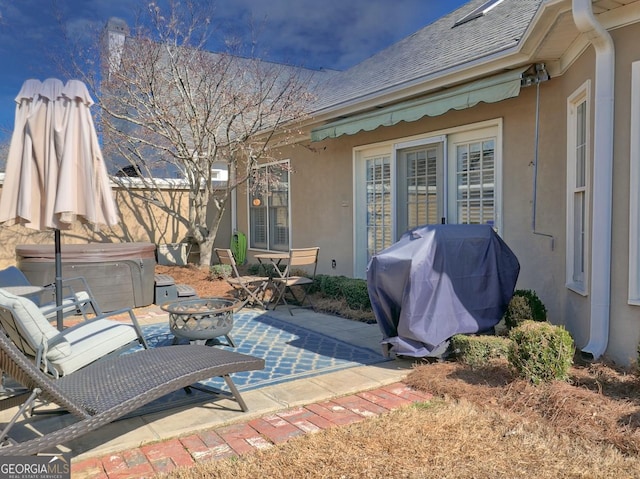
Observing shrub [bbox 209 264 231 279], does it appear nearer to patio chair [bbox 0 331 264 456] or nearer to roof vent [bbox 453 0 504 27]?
patio chair [bbox 0 331 264 456]

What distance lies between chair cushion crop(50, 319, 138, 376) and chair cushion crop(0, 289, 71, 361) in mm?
74

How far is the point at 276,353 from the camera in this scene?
5.36 metres

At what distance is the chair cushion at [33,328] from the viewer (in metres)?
3.45

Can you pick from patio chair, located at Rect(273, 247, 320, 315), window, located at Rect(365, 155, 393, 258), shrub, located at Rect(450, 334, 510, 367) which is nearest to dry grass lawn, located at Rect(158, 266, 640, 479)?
shrub, located at Rect(450, 334, 510, 367)

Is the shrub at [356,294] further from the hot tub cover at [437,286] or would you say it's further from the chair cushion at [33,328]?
the chair cushion at [33,328]

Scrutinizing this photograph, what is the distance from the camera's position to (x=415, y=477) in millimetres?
2723

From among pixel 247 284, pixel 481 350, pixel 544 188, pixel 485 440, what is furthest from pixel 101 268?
pixel 544 188

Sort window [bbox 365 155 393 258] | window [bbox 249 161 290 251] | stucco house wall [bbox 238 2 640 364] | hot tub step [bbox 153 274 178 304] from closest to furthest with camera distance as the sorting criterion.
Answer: stucco house wall [bbox 238 2 640 364]
hot tub step [bbox 153 274 178 304]
window [bbox 365 155 393 258]
window [bbox 249 161 290 251]

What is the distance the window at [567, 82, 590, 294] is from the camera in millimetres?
5293

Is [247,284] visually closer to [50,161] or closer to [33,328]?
[50,161]

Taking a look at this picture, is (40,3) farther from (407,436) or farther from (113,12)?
(407,436)

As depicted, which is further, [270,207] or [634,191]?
[270,207]

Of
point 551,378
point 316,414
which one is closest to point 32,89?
point 316,414

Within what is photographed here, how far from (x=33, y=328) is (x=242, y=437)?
66.9 inches
